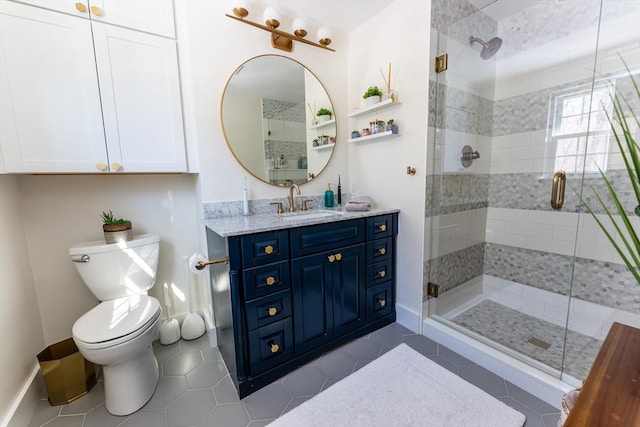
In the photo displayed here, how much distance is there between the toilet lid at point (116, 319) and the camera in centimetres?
130

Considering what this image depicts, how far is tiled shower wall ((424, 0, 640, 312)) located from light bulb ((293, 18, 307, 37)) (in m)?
0.90

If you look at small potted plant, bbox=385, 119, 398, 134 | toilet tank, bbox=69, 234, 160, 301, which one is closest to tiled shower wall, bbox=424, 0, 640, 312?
small potted plant, bbox=385, 119, 398, 134

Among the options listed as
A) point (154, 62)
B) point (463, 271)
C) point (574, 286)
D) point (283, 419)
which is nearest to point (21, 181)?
point (154, 62)

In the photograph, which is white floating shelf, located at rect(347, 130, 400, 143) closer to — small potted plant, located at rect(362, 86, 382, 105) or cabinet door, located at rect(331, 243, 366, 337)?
small potted plant, located at rect(362, 86, 382, 105)

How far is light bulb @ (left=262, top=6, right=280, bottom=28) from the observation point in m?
1.83

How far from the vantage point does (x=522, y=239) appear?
239 cm

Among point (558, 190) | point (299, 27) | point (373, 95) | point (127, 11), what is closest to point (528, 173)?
point (558, 190)

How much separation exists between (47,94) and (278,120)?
4.29ft

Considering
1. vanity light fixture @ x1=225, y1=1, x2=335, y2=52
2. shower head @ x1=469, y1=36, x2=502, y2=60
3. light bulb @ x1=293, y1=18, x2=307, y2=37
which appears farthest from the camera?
shower head @ x1=469, y1=36, x2=502, y2=60

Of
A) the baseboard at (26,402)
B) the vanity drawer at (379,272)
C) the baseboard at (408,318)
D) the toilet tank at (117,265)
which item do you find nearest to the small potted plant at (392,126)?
the vanity drawer at (379,272)

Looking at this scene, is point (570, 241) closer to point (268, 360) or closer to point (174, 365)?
point (268, 360)

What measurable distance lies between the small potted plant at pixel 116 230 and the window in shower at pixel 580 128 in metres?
3.10

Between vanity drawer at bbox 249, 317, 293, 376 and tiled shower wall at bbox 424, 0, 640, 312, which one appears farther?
tiled shower wall at bbox 424, 0, 640, 312

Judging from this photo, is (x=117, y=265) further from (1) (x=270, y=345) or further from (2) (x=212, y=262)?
(1) (x=270, y=345)
